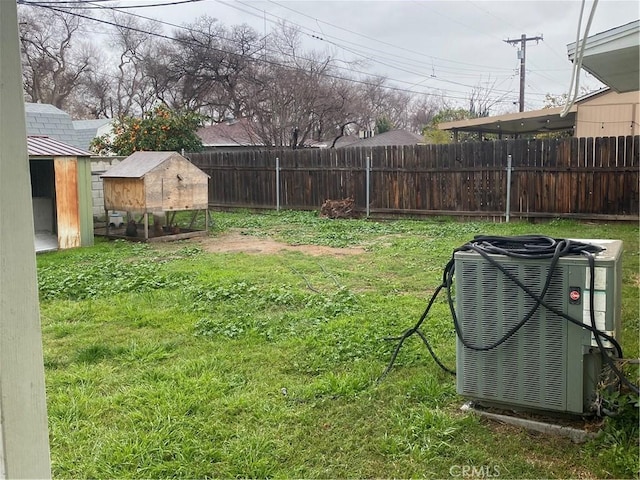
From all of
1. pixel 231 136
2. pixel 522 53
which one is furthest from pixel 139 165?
pixel 522 53

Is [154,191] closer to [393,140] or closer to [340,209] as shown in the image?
[340,209]

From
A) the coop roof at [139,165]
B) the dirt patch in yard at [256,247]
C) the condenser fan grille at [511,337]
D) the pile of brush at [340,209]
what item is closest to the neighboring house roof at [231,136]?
the pile of brush at [340,209]

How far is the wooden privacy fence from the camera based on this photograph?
10094 millimetres

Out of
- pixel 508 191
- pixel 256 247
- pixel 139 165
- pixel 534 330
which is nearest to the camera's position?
pixel 534 330

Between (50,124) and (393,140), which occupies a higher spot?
(393,140)

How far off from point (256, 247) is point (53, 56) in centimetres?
2628

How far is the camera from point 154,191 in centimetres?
888

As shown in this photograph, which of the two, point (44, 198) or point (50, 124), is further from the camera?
point (50, 124)

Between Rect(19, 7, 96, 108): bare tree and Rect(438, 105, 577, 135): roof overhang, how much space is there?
19457mm

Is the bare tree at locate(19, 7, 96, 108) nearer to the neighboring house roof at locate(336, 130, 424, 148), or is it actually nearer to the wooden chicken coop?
the neighboring house roof at locate(336, 130, 424, 148)

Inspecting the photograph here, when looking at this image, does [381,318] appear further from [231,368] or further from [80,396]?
[80,396]

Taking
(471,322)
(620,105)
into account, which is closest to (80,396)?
(471,322)

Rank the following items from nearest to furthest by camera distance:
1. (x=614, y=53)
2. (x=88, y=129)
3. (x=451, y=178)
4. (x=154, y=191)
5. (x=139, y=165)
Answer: (x=614, y=53) < (x=154, y=191) < (x=139, y=165) < (x=451, y=178) < (x=88, y=129)

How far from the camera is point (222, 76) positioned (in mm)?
28469
